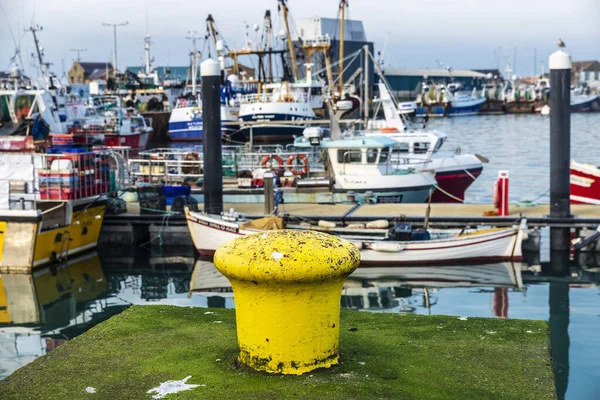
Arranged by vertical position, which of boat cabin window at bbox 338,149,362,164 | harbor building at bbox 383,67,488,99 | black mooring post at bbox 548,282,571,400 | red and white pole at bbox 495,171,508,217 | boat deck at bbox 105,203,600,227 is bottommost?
black mooring post at bbox 548,282,571,400

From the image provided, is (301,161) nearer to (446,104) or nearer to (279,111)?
(279,111)

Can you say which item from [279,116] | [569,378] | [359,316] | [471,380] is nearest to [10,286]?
[569,378]

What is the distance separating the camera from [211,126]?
22.2 metres

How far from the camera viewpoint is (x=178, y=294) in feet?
63.0

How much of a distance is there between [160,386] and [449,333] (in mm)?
2312

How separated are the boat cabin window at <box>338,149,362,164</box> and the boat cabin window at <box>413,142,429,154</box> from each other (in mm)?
5180

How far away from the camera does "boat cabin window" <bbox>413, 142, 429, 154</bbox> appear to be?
3181 centimetres

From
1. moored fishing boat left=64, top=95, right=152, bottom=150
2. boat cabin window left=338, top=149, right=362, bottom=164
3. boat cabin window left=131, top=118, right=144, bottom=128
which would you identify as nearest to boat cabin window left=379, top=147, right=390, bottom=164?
boat cabin window left=338, top=149, right=362, bottom=164

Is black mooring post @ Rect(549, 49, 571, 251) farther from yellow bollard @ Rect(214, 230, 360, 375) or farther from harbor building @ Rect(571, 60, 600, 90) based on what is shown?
harbor building @ Rect(571, 60, 600, 90)

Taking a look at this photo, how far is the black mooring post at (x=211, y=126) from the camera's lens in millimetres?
22172

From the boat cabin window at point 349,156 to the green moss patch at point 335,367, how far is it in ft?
66.5

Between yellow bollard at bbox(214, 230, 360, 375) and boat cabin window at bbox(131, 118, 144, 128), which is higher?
boat cabin window at bbox(131, 118, 144, 128)

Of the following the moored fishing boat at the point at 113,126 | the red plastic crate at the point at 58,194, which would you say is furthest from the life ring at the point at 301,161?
the moored fishing boat at the point at 113,126

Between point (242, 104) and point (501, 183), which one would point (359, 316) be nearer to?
point (501, 183)
